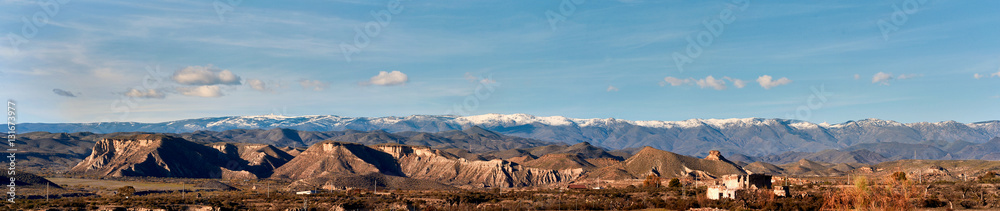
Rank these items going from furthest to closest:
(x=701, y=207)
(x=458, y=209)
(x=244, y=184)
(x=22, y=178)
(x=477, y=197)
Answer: (x=244, y=184) → (x=22, y=178) → (x=477, y=197) → (x=458, y=209) → (x=701, y=207)

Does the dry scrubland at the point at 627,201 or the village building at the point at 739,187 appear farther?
the village building at the point at 739,187

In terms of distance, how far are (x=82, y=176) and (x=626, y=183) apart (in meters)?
119

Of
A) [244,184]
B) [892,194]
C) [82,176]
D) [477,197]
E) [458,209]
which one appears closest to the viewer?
[892,194]

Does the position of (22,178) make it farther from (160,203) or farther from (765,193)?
(765,193)

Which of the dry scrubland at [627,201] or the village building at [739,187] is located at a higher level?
the village building at [739,187]

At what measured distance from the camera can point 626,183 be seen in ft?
470

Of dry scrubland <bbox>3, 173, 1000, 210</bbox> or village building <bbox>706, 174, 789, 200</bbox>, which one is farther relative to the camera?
village building <bbox>706, 174, 789, 200</bbox>

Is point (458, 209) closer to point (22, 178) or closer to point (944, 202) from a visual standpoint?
point (944, 202)

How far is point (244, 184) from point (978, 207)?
442 ft

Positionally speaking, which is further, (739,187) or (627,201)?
(739,187)

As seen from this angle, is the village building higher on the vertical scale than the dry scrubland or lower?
higher

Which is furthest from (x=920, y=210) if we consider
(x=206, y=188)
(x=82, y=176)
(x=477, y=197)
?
(x=82, y=176)

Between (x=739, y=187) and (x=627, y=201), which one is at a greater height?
(x=739, y=187)

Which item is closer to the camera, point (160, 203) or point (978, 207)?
point (978, 207)
